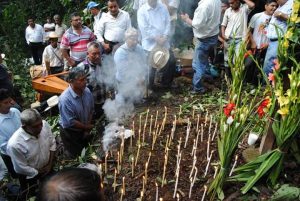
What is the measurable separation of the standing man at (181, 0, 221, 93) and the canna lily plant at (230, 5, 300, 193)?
3.24m

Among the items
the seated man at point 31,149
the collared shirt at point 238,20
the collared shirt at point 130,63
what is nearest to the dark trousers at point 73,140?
the seated man at point 31,149

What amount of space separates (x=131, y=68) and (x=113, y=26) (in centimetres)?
138

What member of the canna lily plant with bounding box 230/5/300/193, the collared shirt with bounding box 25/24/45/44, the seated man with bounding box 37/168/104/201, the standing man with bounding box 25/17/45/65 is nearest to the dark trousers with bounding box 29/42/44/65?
the standing man with bounding box 25/17/45/65

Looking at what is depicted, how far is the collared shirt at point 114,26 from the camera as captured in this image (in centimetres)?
742

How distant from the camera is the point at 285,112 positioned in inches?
134

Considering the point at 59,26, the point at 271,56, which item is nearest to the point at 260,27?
the point at 271,56

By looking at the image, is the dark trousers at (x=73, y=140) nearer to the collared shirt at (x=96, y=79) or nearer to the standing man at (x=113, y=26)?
the collared shirt at (x=96, y=79)

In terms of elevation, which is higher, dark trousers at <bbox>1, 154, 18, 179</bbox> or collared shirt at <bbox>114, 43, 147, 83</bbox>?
collared shirt at <bbox>114, 43, 147, 83</bbox>

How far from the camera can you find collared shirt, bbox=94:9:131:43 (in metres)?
7.42

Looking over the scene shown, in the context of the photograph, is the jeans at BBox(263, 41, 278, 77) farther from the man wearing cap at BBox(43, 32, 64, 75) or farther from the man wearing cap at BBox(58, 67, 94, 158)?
the man wearing cap at BBox(43, 32, 64, 75)

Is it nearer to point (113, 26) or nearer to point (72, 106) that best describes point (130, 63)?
point (113, 26)

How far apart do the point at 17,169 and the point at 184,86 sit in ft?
14.3

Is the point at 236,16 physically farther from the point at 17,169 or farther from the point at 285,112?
the point at 17,169

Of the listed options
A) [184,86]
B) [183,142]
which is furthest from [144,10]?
[183,142]
